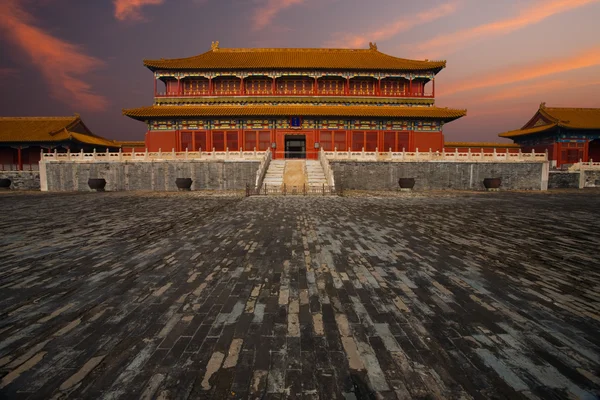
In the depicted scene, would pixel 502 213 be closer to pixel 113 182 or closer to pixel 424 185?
pixel 424 185

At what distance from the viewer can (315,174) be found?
21406mm

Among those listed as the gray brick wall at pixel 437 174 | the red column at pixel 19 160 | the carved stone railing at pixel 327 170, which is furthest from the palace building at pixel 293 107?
the red column at pixel 19 160

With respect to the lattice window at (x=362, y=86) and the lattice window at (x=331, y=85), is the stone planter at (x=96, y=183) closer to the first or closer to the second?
the lattice window at (x=331, y=85)

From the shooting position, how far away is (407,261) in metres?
5.27

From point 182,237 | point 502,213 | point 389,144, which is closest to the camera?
point 182,237

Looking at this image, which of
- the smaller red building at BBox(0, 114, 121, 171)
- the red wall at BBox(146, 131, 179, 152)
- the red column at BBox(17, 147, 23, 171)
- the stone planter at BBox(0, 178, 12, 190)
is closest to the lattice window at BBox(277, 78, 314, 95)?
the red wall at BBox(146, 131, 179, 152)

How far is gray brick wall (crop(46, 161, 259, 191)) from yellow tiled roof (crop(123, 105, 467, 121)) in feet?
22.1

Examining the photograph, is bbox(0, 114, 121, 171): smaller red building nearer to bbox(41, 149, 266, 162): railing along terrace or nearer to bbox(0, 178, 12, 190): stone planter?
bbox(0, 178, 12, 190): stone planter

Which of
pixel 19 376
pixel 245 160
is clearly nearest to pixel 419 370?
pixel 19 376

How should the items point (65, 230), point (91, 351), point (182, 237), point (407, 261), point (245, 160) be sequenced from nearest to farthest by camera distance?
1. point (91, 351)
2. point (407, 261)
3. point (182, 237)
4. point (65, 230)
5. point (245, 160)

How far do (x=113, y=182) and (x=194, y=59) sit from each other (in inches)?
662

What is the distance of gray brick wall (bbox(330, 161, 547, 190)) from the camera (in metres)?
22.7

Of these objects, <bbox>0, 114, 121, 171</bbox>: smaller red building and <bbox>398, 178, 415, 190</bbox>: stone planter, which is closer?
<bbox>398, 178, 415, 190</bbox>: stone planter

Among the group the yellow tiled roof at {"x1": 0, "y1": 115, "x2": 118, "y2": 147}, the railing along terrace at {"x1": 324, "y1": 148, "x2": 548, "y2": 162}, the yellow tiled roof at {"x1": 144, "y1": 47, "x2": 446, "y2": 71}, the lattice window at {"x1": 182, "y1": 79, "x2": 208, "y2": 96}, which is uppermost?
the yellow tiled roof at {"x1": 144, "y1": 47, "x2": 446, "y2": 71}
